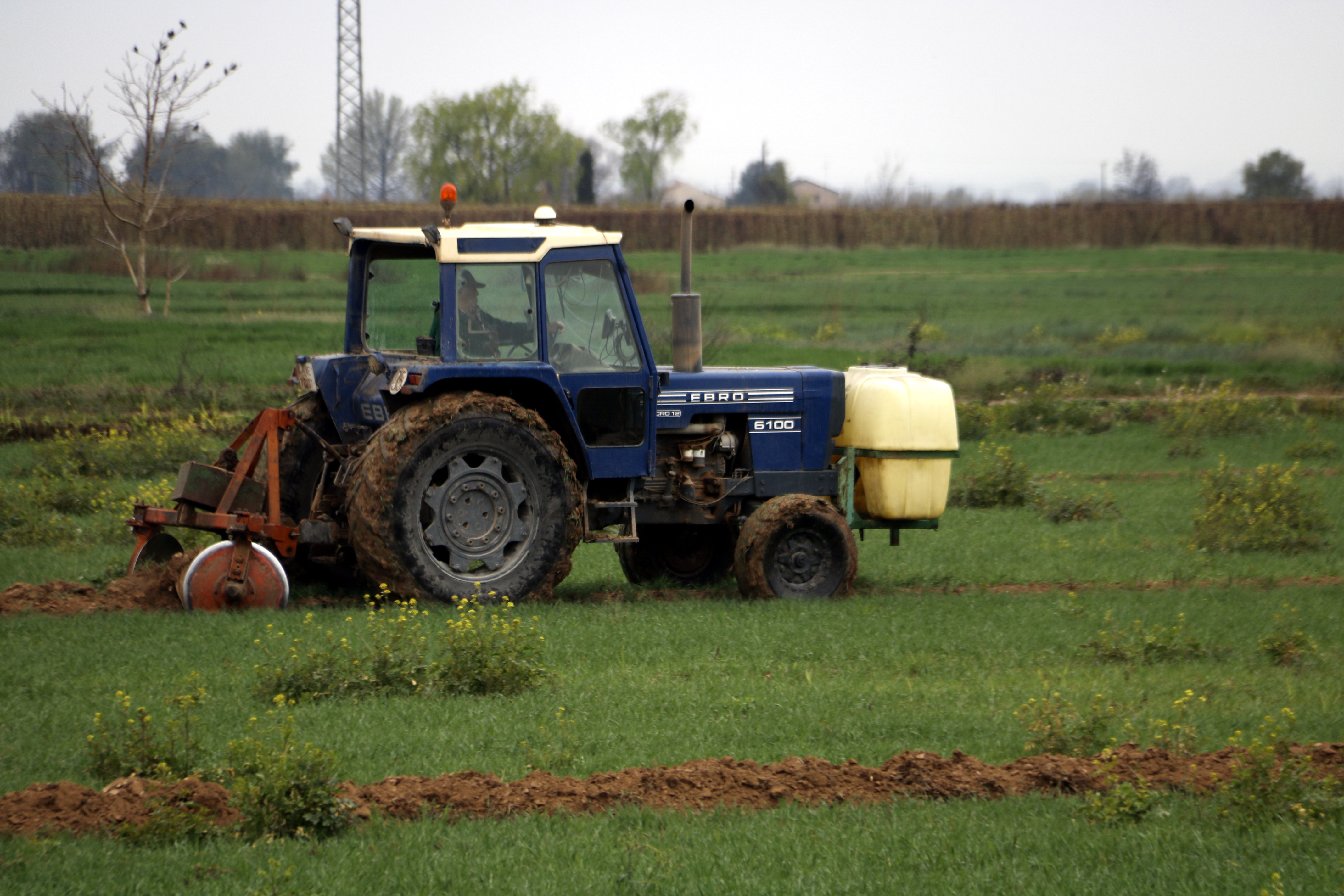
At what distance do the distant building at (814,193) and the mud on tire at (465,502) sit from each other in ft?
201

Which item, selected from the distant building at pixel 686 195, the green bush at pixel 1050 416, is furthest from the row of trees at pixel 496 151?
the green bush at pixel 1050 416

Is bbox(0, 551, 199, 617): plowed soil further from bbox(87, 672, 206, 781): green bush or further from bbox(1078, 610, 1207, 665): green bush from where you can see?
bbox(1078, 610, 1207, 665): green bush

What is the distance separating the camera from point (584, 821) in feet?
15.9

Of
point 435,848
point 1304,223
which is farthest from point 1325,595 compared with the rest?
point 1304,223

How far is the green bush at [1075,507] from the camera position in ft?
42.0

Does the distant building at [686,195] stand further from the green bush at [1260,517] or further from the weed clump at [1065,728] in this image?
the weed clump at [1065,728]

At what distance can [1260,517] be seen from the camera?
37.8ft

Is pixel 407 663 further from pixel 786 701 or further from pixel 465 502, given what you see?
pixel 786 701

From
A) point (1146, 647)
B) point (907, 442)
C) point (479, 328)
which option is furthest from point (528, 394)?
point (1146, 647)

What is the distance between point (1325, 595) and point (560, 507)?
5851 mm

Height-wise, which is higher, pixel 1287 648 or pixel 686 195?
pixel 686 195

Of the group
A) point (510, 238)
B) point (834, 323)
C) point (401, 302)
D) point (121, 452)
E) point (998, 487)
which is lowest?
point (998, 487)

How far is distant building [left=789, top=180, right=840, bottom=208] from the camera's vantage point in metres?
74.9

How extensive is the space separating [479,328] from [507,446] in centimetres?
83
